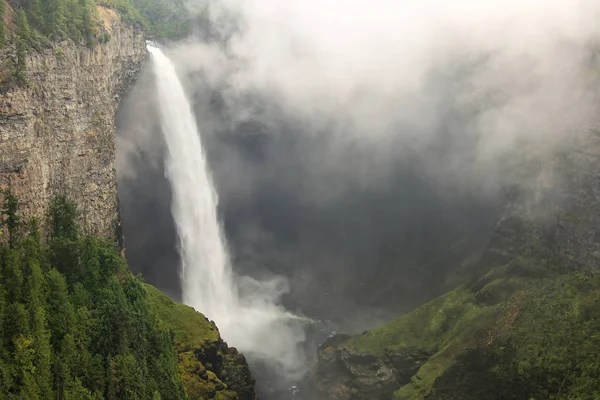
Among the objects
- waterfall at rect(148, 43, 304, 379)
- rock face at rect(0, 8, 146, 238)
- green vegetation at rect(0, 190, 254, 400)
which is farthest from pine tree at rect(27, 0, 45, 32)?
waterfall at rect(148, 43, 304, 379)

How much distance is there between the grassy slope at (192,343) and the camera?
260 feet

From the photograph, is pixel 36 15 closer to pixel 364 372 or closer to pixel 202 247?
pixel 202 247

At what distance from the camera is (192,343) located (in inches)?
3344

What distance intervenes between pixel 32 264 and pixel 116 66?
140ft

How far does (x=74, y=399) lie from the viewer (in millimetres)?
51781

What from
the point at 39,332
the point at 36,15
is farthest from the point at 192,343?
the point at 36,15

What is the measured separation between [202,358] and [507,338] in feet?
157

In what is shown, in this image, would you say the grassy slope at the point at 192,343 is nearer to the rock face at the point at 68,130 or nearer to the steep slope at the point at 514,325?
the rock face at the point at 68,130

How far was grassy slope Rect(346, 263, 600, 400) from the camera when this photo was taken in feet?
273

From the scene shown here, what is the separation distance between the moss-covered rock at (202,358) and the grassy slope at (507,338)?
29613 millimetres

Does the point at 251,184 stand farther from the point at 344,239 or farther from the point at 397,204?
the point at 397,204

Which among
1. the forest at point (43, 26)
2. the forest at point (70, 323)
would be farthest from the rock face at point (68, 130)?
the forest at point (70, 323)

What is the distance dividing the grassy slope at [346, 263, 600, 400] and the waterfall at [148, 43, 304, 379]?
49.3 feet

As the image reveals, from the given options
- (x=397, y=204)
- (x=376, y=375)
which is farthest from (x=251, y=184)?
(x=376, y=375)
